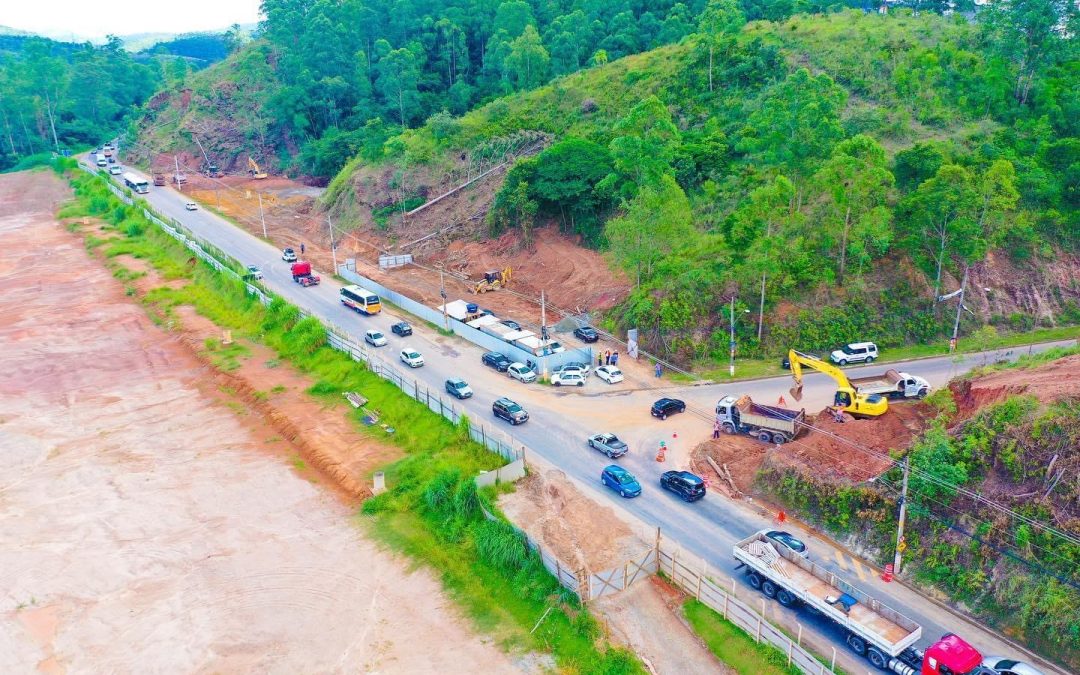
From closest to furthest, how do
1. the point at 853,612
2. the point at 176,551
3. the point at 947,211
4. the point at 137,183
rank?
1. the point at 853,612
2. the point at 176,551
3. the point at 947,211
4. the point at 137,183

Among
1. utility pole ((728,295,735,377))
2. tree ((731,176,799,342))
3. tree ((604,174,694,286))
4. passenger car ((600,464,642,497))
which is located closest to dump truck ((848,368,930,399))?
utility pole ((728,295,735,377))

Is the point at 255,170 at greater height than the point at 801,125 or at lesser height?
lesser

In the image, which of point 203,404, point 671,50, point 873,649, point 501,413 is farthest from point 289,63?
point 873,649

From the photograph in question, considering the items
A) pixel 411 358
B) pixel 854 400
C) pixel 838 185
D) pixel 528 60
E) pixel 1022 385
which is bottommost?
pixel 411 358

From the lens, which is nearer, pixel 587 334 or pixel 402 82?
pixel 587 334

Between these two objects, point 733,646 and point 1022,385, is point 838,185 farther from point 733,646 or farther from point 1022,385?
point 733,646

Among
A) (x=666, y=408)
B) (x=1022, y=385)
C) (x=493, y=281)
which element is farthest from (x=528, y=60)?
(x=1022, y=385)

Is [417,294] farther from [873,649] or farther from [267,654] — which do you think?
[873,649]

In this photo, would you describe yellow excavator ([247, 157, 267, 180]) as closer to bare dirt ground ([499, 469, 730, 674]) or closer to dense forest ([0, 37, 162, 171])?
dense forest ([0, 37, 162, 171])

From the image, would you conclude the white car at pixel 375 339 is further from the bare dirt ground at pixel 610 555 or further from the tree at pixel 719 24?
the tree at pixel 719 24
